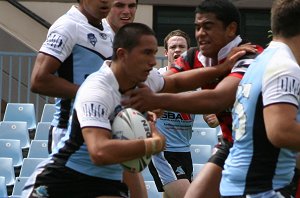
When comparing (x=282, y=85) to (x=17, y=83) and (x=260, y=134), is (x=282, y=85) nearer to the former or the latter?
(x=260, y=134)

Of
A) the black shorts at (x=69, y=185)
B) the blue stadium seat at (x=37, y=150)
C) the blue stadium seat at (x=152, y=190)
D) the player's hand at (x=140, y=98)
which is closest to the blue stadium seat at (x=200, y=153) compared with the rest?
the blue stadium seat at (x=152, y=190)

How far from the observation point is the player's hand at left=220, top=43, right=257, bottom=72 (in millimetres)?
6355

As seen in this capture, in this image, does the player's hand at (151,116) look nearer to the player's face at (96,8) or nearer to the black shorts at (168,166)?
the player's face at (96,8)

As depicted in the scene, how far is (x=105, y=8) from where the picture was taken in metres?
6.68

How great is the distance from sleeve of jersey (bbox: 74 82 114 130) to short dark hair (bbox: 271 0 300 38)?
101cm

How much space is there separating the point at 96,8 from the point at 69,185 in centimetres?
141

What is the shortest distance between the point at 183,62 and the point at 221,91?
3.52 ft

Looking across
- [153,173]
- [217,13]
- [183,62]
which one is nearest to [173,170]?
[153,173]

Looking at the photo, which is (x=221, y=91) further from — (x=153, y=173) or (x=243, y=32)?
(x=243, y=32)

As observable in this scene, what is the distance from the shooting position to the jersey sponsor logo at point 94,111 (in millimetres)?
5479

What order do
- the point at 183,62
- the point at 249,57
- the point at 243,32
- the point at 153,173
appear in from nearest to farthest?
the point at 249,57
the point at 183,62
the point at 153,173
the point at 243,32

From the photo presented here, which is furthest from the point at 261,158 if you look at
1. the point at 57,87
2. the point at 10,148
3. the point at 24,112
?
the point at 24,112

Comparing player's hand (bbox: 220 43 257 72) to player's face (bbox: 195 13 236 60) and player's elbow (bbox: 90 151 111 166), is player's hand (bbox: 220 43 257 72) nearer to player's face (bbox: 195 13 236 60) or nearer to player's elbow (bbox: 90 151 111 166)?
player's face (bbox: 195 13 236 60)

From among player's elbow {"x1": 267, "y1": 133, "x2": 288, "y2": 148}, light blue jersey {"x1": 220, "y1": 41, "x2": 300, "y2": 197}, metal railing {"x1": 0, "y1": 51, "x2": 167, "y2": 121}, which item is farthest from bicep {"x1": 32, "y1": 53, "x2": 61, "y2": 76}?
metal railing {"x1": 0, "y1": 51, "x2": 167, "y2": 121}
